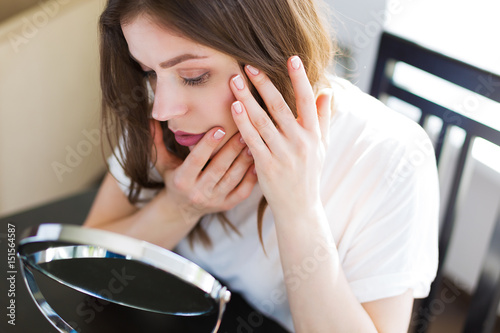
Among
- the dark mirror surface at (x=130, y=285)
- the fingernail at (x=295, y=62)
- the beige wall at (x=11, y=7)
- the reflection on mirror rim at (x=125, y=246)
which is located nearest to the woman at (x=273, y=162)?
the fingernail at (x=295, y=62)

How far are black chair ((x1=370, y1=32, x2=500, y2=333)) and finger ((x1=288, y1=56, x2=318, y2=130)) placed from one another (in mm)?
266

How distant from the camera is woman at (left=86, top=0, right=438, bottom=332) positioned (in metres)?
0.72

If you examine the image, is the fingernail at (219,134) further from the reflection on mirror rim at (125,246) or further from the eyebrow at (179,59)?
the reflection on mirror rim at (125,246)

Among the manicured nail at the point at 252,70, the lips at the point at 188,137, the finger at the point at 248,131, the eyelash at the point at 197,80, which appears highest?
the manicured nail at the point at 252,70

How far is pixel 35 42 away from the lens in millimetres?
1640

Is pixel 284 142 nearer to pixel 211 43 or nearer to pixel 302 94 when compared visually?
pixel 302 94

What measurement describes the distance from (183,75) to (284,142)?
184 millimetres

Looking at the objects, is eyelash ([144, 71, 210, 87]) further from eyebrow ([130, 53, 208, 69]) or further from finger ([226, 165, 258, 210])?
finger ([226, 165, 258, 210])

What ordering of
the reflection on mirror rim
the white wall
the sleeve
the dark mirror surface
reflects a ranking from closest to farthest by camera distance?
the reflection on mirror rim < the dark mirror surface < the sleeve < the white wall

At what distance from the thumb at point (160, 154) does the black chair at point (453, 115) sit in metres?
0.46

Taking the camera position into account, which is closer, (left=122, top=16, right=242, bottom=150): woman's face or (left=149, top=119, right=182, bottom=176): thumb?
(left=122, top=16, right=242, bottom=150): woman's face

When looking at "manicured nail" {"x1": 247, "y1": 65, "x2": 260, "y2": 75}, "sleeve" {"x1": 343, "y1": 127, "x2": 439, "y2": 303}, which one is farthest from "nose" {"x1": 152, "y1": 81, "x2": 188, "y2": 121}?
"sleeve" {"x1": 343, "y1": 127, "x2": 439, "y2": 303}

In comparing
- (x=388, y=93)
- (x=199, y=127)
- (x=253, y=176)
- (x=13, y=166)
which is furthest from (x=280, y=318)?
(x=13, y=166)

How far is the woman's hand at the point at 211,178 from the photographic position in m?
0.86
